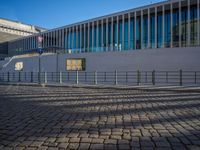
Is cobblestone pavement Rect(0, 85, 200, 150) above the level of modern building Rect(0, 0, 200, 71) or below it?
below

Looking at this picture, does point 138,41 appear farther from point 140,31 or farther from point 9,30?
point 9,30

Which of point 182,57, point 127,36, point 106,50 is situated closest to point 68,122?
point 182,57

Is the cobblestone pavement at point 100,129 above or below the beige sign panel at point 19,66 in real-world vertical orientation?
below

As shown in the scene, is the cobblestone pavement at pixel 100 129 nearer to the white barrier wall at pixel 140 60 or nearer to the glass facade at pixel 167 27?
the white barrier wall at pixel 140 60

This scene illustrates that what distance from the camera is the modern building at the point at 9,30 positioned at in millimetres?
62156

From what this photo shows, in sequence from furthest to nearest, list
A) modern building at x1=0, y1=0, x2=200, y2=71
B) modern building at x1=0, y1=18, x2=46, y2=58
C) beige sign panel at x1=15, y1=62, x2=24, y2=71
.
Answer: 1. modern building at x1=0, y1=18, x2=46, y2=58
2. beige sign panel at x1=15, y1=62, x2=24, y2=71
3. modern building at x1=0, y1=0, x2=200, y2=71

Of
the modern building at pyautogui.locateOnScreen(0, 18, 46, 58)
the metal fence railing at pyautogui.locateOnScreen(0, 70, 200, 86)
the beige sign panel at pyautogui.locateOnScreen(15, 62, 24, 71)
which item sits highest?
the modern building at pyautogui.locateOnScreen(0, 18, 46, 58)

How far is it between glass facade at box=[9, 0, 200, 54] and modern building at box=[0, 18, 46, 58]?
23.6 meters

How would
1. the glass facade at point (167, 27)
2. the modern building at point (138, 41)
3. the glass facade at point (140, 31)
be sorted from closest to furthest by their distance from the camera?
the modern building at point (138, 41)
the glass facade at point (140, 31)
the glass facade at point (167, 27)

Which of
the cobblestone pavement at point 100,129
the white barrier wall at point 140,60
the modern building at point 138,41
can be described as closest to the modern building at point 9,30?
the modern building at point 138,41

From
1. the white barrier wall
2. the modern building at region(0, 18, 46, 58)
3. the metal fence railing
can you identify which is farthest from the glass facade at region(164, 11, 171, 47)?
the modern building at region(0, 18, 46, 58)

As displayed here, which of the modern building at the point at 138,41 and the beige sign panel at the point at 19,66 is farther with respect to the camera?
the beige sign panel at the point at 19,66

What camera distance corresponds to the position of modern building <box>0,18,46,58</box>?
62.2 meters

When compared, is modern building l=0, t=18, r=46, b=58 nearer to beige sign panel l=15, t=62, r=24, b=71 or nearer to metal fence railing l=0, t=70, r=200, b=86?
beige sign panel l=15, t=62, r=24, b=71
